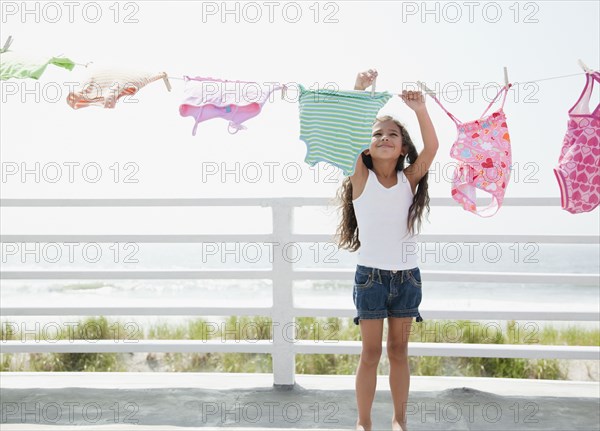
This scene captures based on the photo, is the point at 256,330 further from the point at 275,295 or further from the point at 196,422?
the point at 196,422

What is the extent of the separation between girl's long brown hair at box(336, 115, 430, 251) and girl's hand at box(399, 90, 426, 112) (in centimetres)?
18

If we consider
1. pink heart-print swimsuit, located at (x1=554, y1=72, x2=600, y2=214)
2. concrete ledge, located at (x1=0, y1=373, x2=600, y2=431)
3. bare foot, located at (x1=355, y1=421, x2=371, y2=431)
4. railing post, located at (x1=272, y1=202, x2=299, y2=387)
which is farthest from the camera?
railing post, located at (x1=272, y1=202, x2=299, y2=387)

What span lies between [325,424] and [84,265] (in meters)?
21.6

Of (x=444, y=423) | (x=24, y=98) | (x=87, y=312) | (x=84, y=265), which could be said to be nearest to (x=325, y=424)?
(x=444, y=423)

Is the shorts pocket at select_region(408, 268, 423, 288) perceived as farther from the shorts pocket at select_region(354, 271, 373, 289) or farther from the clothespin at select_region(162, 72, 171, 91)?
the clothespin at select_region(162, 72, 171, 91)

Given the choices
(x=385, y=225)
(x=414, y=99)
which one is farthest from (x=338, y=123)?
(x=385, y=225)

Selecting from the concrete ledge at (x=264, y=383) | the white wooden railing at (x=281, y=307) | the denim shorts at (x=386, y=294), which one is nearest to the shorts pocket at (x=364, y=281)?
the denim shorts at (x=386, y=294)

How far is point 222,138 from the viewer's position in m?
18.9

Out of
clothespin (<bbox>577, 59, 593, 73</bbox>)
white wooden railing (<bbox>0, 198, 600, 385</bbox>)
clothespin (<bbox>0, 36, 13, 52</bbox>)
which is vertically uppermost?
clothespin (<bbox>0, 36, 13, 52</bbox>)

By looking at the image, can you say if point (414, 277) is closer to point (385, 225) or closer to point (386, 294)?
point (386, 294)

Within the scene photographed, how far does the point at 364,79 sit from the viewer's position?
11.7ft

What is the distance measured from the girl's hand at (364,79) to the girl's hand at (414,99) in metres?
0.22

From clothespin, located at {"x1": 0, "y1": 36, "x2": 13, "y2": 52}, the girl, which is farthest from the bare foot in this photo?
clothespin, located at {"x1": 0, "y1": 36, "x2": 13, "y2": 52}

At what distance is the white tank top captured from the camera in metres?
3.42
